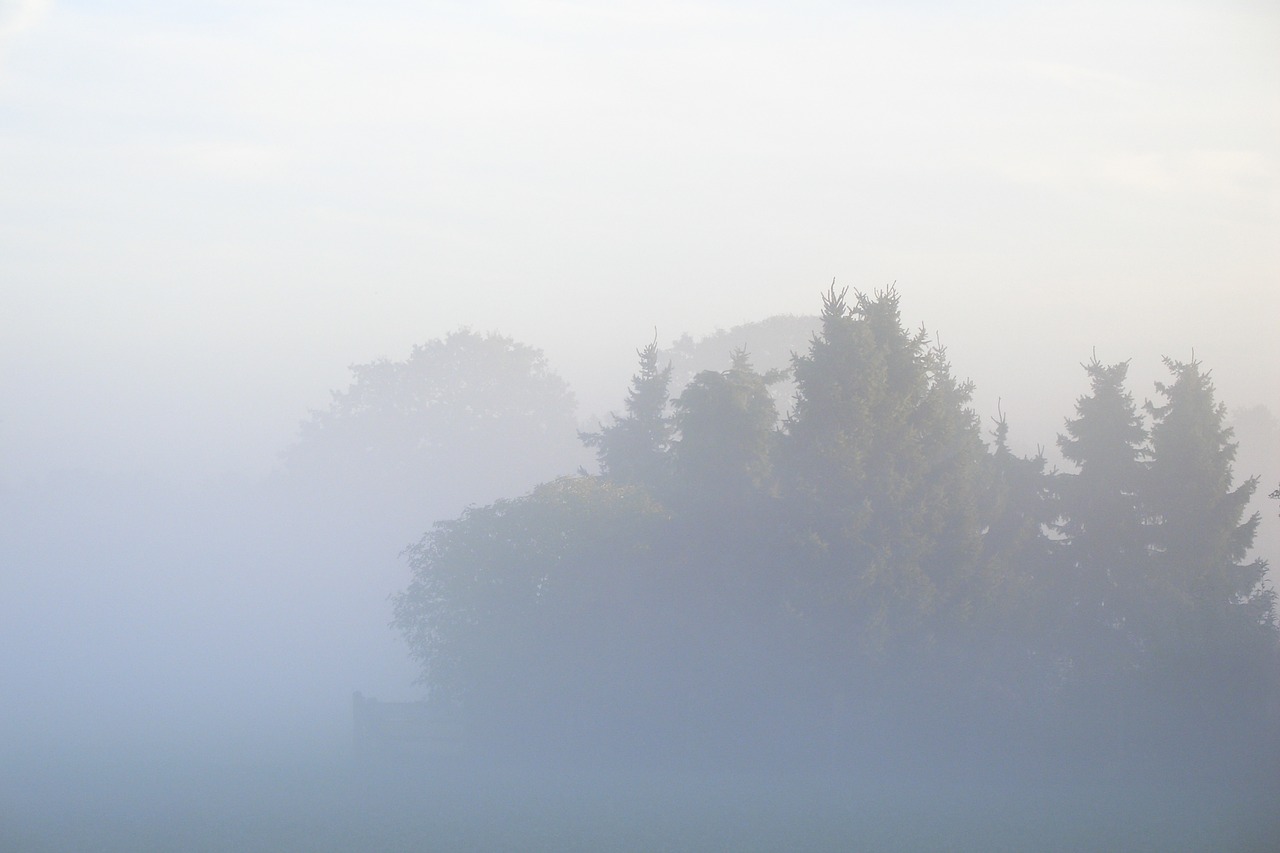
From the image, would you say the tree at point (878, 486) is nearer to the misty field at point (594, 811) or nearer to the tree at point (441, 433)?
the misty field at point (594, 811)

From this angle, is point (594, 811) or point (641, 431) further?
point (641, 431)

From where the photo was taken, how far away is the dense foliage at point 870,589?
24359mm

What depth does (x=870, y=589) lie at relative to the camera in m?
24.2

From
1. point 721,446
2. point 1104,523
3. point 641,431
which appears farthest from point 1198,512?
point 641,431

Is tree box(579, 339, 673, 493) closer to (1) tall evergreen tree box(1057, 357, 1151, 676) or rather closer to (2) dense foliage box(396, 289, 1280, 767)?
(2) dense foliage box(396, 289, 1280, 767)

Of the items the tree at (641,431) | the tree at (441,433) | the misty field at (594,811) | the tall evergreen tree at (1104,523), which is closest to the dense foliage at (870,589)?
the tall evergreen tree at (1104,523)

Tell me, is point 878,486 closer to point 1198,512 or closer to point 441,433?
point 1198,512

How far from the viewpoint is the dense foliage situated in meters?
24.4

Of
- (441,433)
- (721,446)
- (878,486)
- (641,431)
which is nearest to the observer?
(878,486)

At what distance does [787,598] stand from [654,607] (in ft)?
11.6

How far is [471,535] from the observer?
28141 millimetres

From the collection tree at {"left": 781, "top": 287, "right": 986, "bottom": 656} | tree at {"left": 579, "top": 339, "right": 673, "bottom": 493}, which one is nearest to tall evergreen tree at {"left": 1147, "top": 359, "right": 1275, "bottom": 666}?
tree at {"left": 781, "top": 287, "right": 986, "bottom": 656}

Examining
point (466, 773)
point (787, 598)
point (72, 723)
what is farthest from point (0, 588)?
point (787, 598)

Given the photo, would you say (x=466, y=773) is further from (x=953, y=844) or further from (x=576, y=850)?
(x=953, y=844)
